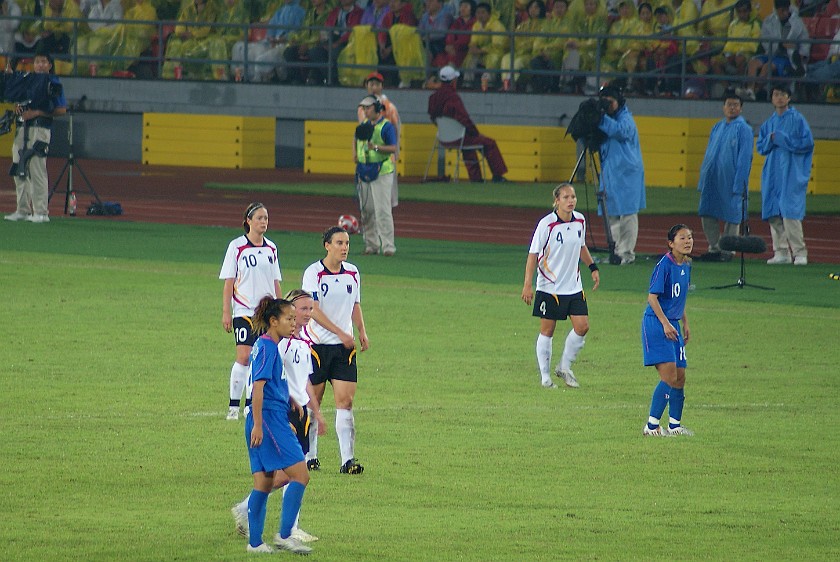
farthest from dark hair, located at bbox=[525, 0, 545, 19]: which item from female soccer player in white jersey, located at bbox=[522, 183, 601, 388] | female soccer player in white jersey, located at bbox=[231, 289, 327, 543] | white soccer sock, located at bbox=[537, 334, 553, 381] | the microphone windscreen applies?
female soccer player in white jersey, located at bbox=[231, 289, 327, 543]

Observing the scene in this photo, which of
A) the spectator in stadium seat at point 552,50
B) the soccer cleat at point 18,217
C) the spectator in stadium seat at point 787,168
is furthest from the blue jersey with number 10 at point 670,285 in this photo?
the spectator in stadium seat at point 552,50

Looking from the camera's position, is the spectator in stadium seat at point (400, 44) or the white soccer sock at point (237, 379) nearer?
the white soccer sock at point (237, 379)

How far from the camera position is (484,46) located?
38.8m

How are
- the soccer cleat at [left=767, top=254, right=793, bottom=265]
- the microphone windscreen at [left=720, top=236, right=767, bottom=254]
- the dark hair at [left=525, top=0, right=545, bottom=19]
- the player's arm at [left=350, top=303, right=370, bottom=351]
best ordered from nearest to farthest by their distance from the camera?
the player's arm at [left=350, top=303, right=370, bottom=351]
the microphone windscreen at [left=720, top=236, right=767, bottom=254]
the soccer cleat at [left=767, top=254, right=793, bottom=265]
the dark hair at [left=525, top=0, right=545, bottom=19]

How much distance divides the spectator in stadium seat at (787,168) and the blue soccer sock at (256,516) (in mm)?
15525

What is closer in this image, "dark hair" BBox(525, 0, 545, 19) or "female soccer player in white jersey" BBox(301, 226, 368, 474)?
"female soccer player in white jersey" BBox(301, 226, 368, 474)

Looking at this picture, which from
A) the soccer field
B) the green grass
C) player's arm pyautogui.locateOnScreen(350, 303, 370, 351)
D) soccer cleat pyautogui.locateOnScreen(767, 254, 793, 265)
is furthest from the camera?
the green grass

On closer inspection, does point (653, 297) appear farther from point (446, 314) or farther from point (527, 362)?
point (446, 314)

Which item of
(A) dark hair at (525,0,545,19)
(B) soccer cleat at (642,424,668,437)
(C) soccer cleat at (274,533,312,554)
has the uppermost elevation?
(A) dark hair at (525,0,545,19)

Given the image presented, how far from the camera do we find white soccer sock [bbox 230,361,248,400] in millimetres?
12320

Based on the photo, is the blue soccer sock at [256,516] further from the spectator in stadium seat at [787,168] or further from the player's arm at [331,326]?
the spectator in stadium seat at [787,168]

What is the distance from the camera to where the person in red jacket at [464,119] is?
35.9 m

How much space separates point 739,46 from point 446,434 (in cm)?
2594

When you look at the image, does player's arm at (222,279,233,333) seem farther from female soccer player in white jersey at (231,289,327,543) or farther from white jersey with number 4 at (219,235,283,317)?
female soccer player in white jersey at (231,289,327,543)
